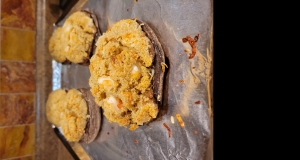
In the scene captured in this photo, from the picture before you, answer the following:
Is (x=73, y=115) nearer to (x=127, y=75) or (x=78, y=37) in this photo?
(x=78, y=37)

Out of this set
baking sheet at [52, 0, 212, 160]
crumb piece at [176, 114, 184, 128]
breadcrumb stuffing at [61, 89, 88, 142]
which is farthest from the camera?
breadcrumb stuffing at [61, 89, 88, 142]

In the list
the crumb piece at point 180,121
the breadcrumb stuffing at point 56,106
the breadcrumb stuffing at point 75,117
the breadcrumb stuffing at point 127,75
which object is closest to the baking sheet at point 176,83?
the crumb piece at point 180,121

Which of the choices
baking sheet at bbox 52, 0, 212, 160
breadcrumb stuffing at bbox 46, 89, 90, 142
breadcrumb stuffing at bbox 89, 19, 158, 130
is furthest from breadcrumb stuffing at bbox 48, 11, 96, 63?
breadcrumb stuffing at bbox 89, 19, 158, 130

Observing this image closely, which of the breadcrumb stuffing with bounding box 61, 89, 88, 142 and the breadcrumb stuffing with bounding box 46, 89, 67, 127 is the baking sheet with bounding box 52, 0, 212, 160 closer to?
the breadcrumb stuffing with bounding box 61, 89, 88, 142

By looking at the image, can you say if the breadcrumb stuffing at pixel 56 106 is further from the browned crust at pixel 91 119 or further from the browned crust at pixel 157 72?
the browned crust at pixel 157 72

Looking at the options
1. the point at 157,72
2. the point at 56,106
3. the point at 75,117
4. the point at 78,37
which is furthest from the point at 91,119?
the point at 157,72

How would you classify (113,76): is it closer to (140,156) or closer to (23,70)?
(140,156)
